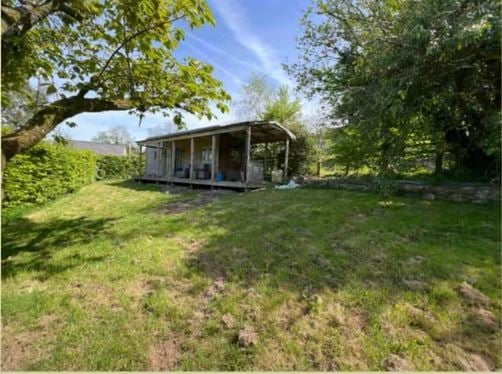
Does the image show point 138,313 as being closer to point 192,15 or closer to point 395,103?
point 192,15

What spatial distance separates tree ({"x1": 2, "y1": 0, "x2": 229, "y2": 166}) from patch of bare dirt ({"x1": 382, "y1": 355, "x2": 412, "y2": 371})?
395cm

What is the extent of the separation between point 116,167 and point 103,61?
20010mm

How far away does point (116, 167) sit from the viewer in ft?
73.9

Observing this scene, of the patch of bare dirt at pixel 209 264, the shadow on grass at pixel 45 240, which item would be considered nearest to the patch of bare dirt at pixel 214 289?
the patch of bare dirt at pixel 209 264

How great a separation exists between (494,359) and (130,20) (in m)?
5.22

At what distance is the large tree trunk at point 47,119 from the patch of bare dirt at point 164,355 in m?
2.53

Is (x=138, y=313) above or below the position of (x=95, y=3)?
below

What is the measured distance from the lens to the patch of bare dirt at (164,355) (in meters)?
2.42

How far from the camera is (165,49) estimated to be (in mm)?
4312

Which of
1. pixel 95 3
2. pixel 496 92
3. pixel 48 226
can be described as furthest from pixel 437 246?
pixel 48 226

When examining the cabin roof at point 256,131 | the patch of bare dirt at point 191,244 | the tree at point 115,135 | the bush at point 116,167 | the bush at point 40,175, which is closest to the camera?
the patch of bare dirt at point 191,244

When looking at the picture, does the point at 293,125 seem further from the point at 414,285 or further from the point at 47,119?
the point at 47,119

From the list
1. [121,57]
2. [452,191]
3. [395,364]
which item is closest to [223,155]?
[452,191]

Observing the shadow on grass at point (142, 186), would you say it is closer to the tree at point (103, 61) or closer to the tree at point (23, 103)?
the tree at point (23, 103)
